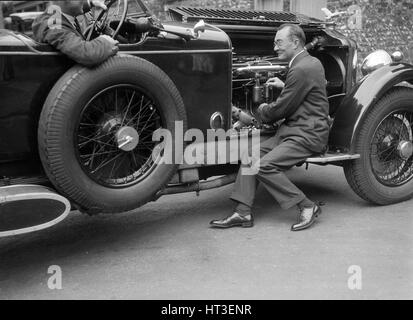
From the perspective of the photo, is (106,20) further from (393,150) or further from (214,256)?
(393,150)

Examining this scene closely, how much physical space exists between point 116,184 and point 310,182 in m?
2.36

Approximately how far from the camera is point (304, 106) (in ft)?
12.5

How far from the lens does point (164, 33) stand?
339 centimetres

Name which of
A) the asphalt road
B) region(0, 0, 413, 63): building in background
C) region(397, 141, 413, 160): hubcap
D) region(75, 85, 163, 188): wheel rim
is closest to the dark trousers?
the asphalt road

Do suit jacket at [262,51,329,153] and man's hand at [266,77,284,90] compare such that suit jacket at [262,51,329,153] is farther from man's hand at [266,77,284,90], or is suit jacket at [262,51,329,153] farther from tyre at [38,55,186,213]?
tyre at [38,55,186,213]

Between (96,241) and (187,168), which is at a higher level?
(187,168)

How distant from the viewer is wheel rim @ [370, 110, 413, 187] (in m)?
4.20

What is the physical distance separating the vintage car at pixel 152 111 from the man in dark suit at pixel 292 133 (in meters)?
0.16

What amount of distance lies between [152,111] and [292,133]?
1105 millimetres

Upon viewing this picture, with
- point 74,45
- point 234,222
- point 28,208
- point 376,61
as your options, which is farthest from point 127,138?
point 376,61

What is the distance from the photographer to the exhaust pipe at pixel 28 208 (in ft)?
8.96
